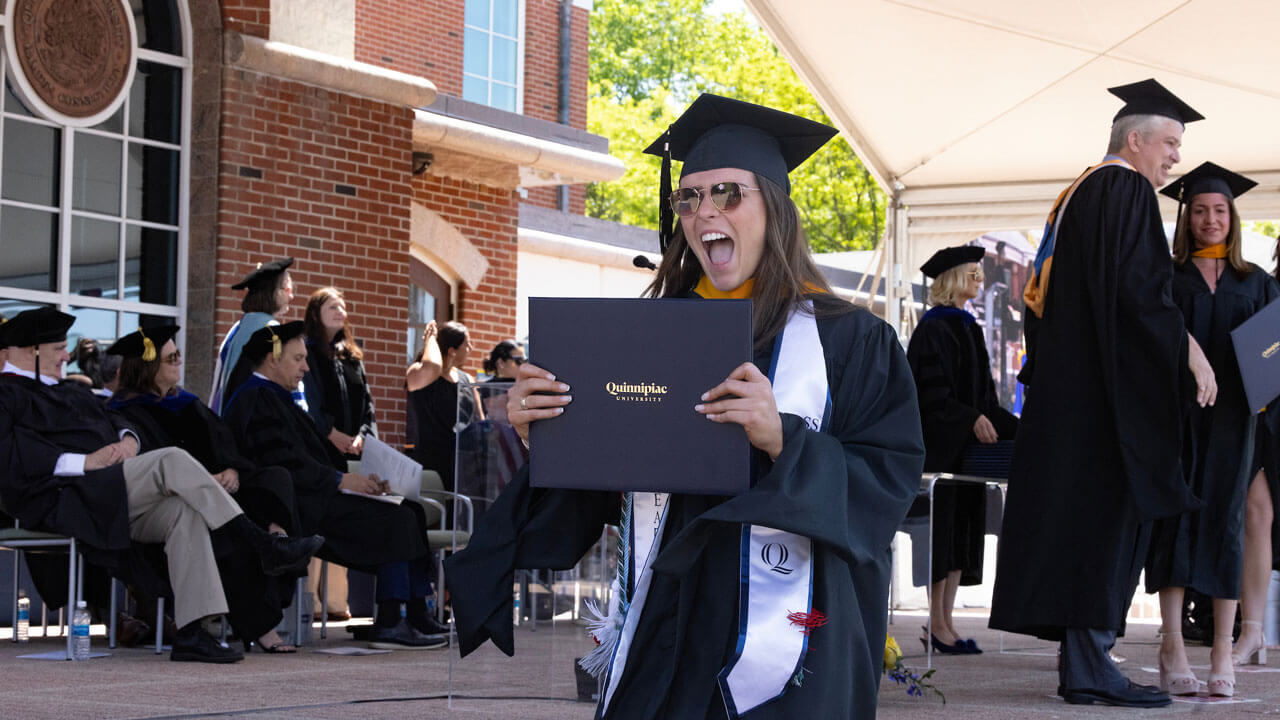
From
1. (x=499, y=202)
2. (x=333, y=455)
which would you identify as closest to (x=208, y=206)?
(x=333, y=455)

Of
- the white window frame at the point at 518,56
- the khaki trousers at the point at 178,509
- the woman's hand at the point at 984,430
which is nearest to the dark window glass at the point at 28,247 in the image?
the khaki trousers at the point at 178,509

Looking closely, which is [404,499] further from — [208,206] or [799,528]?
[799,528]

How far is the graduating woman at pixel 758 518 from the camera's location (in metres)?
2.47

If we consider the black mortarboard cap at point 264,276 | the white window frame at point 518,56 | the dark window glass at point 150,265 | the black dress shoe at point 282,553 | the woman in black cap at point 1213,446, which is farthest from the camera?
the white window frame at point 518,56

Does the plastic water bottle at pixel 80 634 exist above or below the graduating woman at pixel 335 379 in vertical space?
below

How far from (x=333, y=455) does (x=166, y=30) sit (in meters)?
3.18

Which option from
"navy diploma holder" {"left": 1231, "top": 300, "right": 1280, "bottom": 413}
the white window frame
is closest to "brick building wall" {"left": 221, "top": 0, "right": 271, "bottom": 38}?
"navy diploma holder" {"left": 1231, "top": 300, "right": 1280, "bottom": 413}

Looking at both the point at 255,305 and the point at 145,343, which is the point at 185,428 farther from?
the point at 255,305

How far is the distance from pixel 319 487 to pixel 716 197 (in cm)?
546

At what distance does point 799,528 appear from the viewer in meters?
2.39

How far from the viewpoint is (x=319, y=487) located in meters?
7.86

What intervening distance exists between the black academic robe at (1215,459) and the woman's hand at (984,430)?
4.59 ft

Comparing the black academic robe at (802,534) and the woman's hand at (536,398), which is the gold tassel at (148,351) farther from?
the woman's hand at (536,398)

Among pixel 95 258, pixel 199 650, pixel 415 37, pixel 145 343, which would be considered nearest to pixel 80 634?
pixel 199 650
